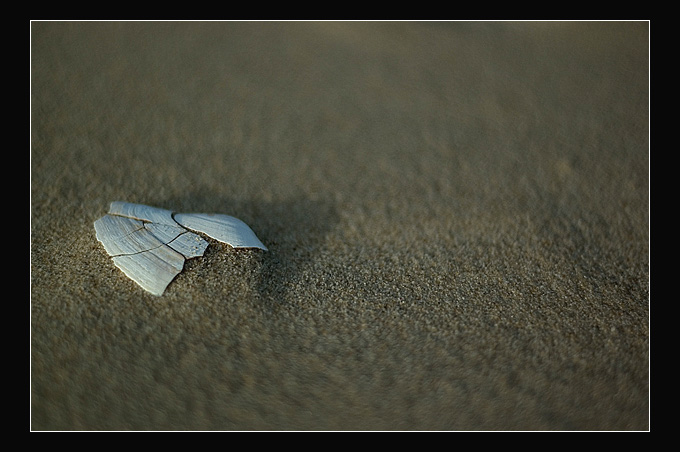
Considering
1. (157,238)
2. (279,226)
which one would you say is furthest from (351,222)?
(157,238)

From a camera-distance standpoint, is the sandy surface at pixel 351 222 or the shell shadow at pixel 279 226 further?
the shell shadow at pixel 279 226

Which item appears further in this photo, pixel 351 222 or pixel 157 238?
pixel 351 222

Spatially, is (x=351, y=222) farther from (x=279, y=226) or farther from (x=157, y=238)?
(x=157, y=238)

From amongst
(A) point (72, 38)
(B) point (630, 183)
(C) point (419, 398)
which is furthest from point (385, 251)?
(A) point (72, 38)

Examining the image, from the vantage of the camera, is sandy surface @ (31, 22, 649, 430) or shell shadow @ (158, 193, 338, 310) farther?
shell shadow @ (158, 193, 338, 310)

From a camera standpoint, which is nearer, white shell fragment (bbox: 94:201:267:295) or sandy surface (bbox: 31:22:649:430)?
sandy surface (bbox: 31:22:649:430)
